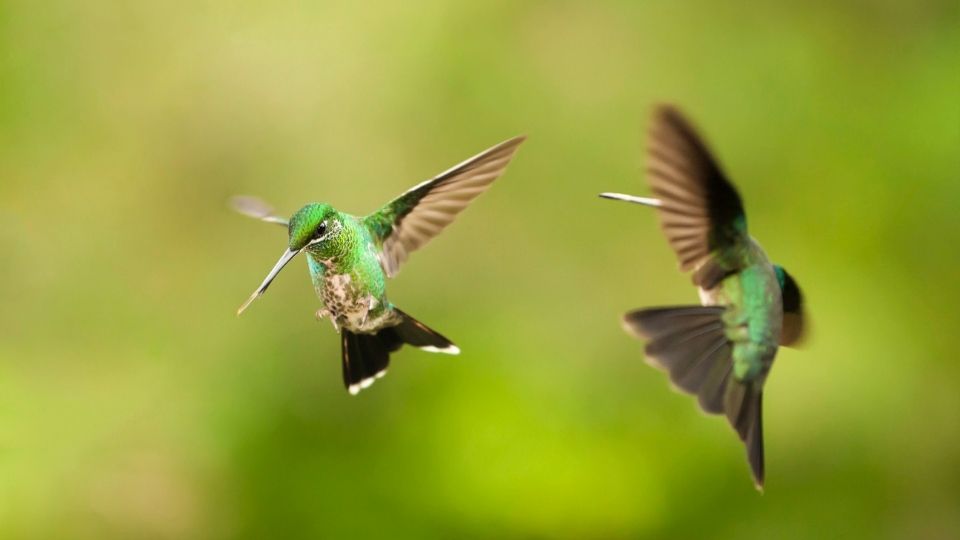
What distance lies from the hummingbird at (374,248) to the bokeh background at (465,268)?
2099 millimetres

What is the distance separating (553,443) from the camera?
3.22m

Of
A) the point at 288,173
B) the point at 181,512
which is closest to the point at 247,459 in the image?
the point at 181,512

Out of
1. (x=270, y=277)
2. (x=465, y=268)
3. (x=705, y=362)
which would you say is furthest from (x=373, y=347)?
(x=465, y=268)

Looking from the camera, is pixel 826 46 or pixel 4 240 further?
pixel 826 46

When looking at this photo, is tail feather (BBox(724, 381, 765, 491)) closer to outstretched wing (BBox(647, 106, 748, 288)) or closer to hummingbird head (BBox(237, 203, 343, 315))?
outstretched wing (BBox(647, 106, 748, 288))

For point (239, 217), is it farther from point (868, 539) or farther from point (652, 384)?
point (868, 539)

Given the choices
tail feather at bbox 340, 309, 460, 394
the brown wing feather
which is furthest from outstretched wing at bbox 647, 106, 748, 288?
tail feather at bbox 340, 309, 460, 394

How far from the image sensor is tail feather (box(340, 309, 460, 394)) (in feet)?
3.51

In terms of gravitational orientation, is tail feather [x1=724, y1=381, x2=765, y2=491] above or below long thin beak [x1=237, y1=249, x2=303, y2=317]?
below

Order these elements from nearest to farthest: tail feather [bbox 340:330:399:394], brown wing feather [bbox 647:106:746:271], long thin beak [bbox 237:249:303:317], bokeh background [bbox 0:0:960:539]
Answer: long thin beak [bbox 237:249:303:317] → brown wing feather [bbox 647:106:746:271] → tail feather [bbox 340:330:399:394] → bokeh background [bbox 0:0:960:539]

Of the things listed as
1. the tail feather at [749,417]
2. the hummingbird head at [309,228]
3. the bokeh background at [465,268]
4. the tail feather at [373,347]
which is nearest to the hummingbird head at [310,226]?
the hummingbird head at [309,228]

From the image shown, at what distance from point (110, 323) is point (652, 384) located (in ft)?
6.16

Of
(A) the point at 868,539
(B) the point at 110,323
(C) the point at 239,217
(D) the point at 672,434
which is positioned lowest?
(A) the point at 868,539

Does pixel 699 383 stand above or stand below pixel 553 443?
below
